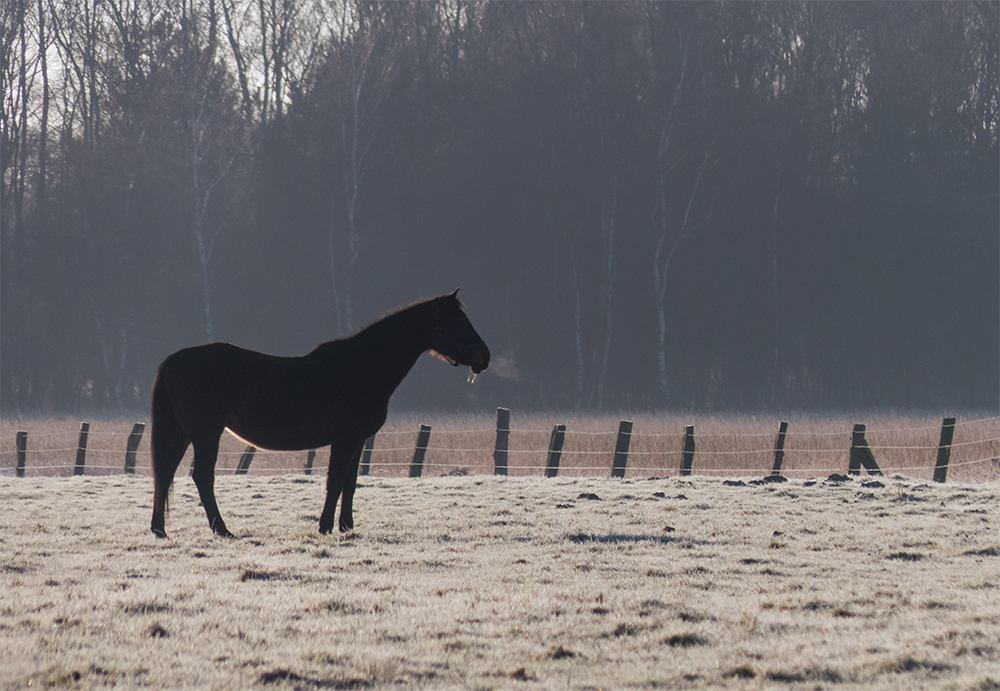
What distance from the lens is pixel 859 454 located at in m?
14.3

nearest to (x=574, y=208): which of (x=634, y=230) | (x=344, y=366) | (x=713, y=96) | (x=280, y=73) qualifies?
(x=634, y=230)

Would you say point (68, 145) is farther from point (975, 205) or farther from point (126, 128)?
point (975, 205)

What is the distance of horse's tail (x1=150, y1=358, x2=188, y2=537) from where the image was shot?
8.47 metres

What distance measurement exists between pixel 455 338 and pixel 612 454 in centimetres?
934

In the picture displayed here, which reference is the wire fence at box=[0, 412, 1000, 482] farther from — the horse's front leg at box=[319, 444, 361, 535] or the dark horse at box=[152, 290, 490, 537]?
the dark horse at box=[152, 290, 490, 537]

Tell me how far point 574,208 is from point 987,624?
30920 mm

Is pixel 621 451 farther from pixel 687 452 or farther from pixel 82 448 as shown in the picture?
pixel 82 448

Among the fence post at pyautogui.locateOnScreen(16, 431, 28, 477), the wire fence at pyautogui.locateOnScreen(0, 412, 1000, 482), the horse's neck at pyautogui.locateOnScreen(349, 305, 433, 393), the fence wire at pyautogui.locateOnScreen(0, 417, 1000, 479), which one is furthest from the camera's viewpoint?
the fence post at pyautogui.locateOnScreen(16, 431, 28, 477)

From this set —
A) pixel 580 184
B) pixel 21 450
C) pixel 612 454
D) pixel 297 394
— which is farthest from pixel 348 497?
pixel 580 184

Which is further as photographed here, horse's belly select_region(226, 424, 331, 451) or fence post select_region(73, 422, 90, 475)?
fence post select_region(73, 422, 90, 475)

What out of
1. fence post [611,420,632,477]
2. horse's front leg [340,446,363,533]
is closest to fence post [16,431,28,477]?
fence post [611,420,632,477]

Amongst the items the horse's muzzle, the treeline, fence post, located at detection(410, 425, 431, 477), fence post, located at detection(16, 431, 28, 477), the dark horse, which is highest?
the treeline

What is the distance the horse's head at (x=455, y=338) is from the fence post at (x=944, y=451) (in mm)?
8123

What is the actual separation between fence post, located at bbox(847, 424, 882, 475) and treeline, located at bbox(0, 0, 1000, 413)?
19669 mm
